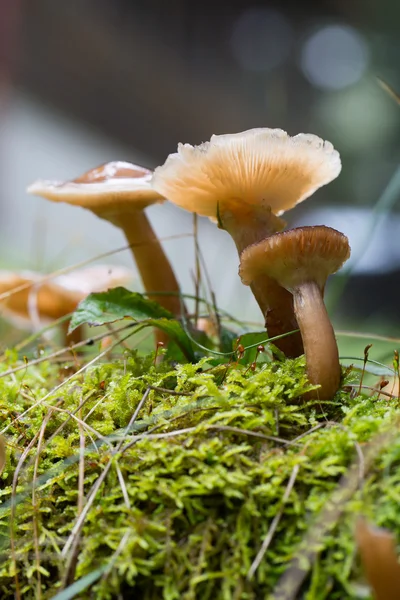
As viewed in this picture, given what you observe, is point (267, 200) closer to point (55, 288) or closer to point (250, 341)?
point (250, 341)

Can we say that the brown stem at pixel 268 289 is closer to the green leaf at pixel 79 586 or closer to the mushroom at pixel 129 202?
the mushroom at pixel 129 202

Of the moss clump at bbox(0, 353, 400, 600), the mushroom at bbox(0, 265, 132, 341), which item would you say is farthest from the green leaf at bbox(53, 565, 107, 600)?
the mushroom at bbox(0, 265, 132, 341)

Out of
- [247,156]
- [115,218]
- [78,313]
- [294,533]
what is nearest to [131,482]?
[294,533]

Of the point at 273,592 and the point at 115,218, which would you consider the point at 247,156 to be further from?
the point at 273,592

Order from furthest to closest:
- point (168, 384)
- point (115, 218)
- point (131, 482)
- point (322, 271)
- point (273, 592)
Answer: point (115, 218), point (168, 384), point (322, 271), point (131, 482), point (273, 592)

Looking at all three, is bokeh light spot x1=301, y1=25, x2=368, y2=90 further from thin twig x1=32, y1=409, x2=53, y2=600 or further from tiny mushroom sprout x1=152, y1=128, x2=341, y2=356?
thin twig x1=32, y1=409, x2=53, y2=600

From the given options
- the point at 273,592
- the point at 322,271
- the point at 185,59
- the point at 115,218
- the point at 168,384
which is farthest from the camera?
the point at 185,59

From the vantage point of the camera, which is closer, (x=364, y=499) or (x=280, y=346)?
(x=364, y=499)
